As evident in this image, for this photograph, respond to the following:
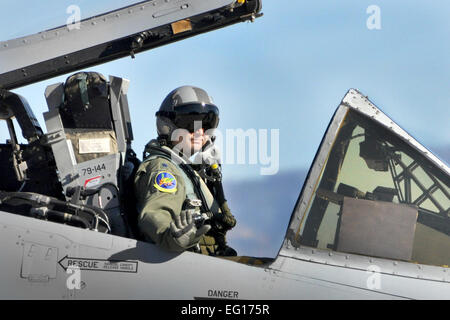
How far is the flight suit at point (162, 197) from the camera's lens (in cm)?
340

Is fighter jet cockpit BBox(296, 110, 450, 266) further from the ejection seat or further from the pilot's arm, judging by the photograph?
the ejection seat

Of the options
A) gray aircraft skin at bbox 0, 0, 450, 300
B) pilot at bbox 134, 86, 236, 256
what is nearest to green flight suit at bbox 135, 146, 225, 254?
pilot at bbox 134, 86, 236, 256

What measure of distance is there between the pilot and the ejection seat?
0.17m

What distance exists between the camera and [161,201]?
3.59 metres

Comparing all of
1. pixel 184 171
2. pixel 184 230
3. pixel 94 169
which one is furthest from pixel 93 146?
pixel 184 230

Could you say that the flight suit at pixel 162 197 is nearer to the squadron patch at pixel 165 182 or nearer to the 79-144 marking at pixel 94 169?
the squadron patch at pixel 165 182

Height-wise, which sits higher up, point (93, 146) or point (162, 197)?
point (93, 146)

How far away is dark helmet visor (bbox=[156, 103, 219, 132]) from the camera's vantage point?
4156 millimetres

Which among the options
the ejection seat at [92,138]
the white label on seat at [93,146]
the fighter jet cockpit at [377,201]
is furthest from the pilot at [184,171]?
the fighter jet cockpit at [377,201]

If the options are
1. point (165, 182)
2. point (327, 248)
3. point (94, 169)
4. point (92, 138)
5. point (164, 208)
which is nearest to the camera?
point (327, 248)

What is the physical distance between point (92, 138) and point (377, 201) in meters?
1.92

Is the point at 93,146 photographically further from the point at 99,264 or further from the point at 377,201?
the point at 377,201

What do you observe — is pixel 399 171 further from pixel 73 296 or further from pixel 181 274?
pixel 73 296

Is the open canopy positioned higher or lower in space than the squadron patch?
higher
